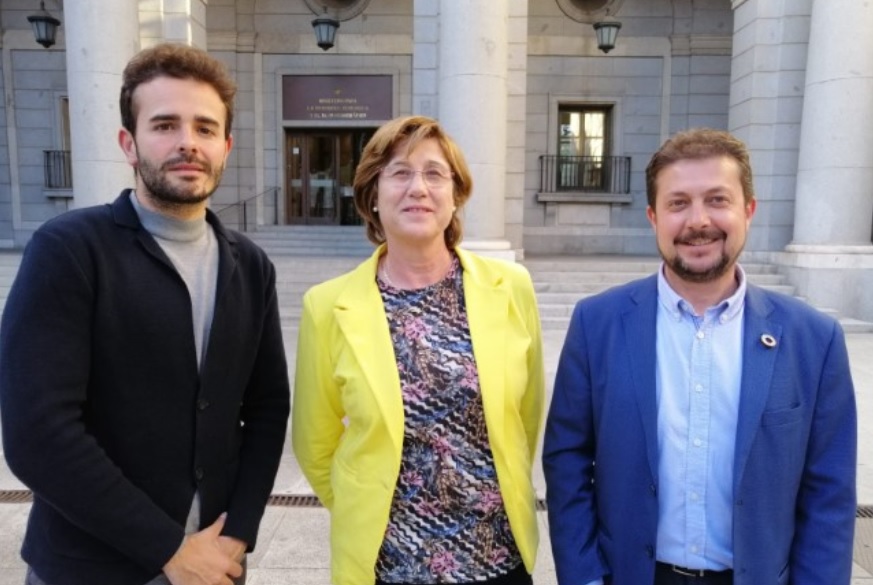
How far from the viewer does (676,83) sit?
16.2m

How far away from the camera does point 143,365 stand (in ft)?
5.53

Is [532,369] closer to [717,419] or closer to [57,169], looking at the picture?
[717,419]

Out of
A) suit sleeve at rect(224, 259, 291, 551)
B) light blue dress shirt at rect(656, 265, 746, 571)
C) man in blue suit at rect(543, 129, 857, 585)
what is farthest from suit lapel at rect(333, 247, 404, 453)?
light blue dress shirt at rect(656, 265, 746, 571)

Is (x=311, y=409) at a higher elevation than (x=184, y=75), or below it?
below

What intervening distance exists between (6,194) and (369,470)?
59.2ft

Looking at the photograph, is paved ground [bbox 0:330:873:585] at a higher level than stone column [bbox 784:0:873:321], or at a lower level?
lower

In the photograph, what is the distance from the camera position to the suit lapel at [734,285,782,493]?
5.72 ft

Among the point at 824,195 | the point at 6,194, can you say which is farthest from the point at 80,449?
the point at 6,194

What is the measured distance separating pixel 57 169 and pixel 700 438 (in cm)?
1798

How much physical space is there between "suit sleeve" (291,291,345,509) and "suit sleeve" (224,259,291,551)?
7cm

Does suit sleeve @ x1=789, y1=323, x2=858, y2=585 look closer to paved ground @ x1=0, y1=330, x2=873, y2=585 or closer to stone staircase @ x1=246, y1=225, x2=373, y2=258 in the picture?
paved ground @ x1=0, y1=330, x2=873, y2=585

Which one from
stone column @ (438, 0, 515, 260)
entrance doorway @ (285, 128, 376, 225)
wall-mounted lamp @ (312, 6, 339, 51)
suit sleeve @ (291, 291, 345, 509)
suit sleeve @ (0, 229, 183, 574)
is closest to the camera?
suit sleeve @ (0, 229, 183, 574)

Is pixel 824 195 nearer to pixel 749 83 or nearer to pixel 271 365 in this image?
pixel 749 83

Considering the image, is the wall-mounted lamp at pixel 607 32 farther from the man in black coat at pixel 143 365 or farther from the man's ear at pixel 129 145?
the man's ear at pixel 129 145
